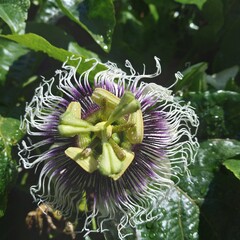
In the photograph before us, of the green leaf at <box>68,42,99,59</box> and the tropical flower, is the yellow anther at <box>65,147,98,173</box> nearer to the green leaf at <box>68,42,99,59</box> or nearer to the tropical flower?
the tropical flower

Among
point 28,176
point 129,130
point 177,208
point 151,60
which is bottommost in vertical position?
point 28,176

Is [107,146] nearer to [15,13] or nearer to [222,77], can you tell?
[15,13]

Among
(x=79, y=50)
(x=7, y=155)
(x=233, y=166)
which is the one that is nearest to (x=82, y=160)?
(x=7, y=155)

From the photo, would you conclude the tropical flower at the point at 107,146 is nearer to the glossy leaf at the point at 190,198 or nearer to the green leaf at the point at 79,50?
the glossy leaf at the point at 190,198

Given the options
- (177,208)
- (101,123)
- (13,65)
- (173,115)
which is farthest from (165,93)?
(13,65)

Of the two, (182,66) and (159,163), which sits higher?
(182,66)

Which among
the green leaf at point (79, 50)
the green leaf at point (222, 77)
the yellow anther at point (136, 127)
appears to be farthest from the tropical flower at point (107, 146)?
the green leaf at point (222, 77)

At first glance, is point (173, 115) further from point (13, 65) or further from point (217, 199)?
point (13, 65)
